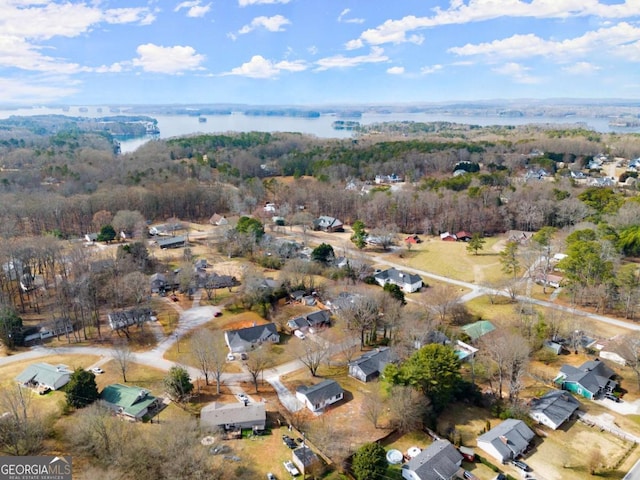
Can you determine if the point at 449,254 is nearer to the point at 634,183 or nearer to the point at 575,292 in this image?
the point at 575,292

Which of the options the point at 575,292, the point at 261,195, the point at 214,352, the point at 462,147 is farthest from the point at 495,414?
the point at 462,147

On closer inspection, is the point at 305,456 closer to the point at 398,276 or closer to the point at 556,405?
the point at 556,405

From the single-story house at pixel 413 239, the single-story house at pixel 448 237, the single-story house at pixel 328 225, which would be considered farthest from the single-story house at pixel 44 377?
the single-story house at pixel 448 237

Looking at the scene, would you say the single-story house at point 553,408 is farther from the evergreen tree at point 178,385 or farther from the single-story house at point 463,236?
the single-story house at point 463,236

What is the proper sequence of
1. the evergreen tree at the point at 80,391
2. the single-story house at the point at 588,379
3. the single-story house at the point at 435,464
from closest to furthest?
the single-story house at the point at 435,464
the evergreen tree at the point at 80,391
the single-story house at the point at 588,379

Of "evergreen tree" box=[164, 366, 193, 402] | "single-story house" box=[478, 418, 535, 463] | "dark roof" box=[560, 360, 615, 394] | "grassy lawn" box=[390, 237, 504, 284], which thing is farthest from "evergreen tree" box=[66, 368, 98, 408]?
"grassy lawn" box=[390, 237, 504, 284]

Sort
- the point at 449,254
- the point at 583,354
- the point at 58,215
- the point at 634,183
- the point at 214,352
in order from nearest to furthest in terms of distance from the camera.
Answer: the point at 214,352 < the point at 583,354 < the point at 449,254 < the point at 58,215 < the point at 634,183
